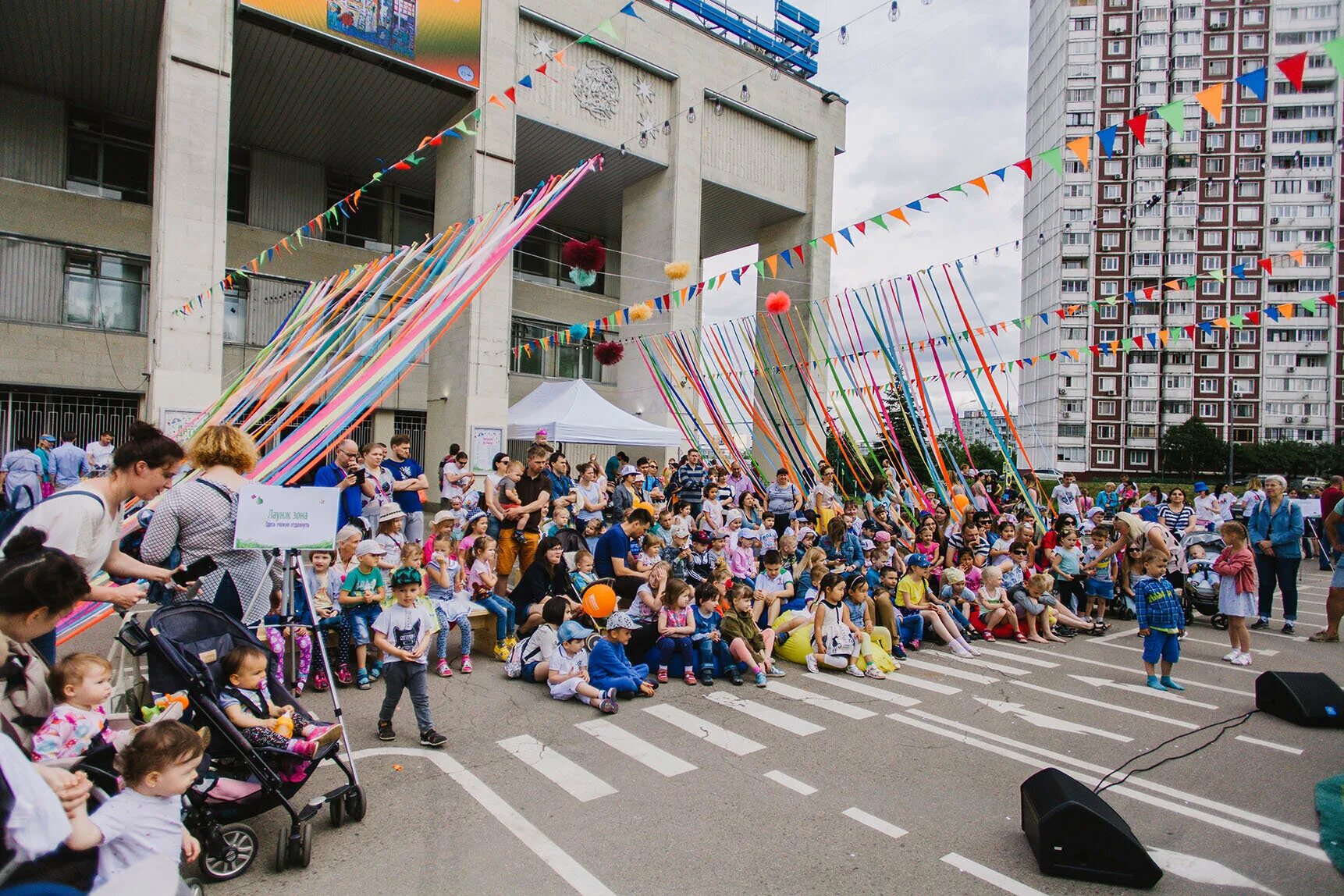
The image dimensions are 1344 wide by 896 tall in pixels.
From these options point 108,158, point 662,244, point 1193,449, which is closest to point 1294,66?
point 662,244

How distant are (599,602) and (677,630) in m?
0.78

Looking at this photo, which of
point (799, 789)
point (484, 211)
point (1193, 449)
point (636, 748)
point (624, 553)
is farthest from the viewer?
point (1193, 449)

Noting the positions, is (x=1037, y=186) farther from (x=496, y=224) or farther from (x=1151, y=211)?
(x=496, y=224)

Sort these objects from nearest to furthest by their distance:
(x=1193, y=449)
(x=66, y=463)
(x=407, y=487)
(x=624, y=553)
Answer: (x=624, y=553) → (x=407, y=487) → (x=66, y=463) → (x=1193, y=449)

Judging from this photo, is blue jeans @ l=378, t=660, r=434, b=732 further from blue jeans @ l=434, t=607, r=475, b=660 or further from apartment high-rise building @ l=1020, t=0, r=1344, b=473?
apartment high-rise building @ l=1020, t=0, r=1344, b=473

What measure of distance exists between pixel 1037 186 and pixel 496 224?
55375 millimetres

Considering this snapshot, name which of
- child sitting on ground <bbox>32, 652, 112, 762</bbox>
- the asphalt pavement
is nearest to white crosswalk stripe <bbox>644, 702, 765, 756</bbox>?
the asphalt pavement

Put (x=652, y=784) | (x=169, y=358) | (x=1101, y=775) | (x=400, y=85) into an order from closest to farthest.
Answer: (x=652, y=784) → (x=1101, y=775) → (x=169, y=358) → (x=400, y=85)

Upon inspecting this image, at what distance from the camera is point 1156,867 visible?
3459 millimetres

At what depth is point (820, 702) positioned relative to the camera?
625 cm

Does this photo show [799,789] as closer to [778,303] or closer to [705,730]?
[705,730]

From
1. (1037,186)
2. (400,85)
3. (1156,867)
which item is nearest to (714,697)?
(1156,867)

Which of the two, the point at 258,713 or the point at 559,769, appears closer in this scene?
the point at 258,713

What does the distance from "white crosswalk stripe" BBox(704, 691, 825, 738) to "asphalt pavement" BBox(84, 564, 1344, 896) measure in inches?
1.0
